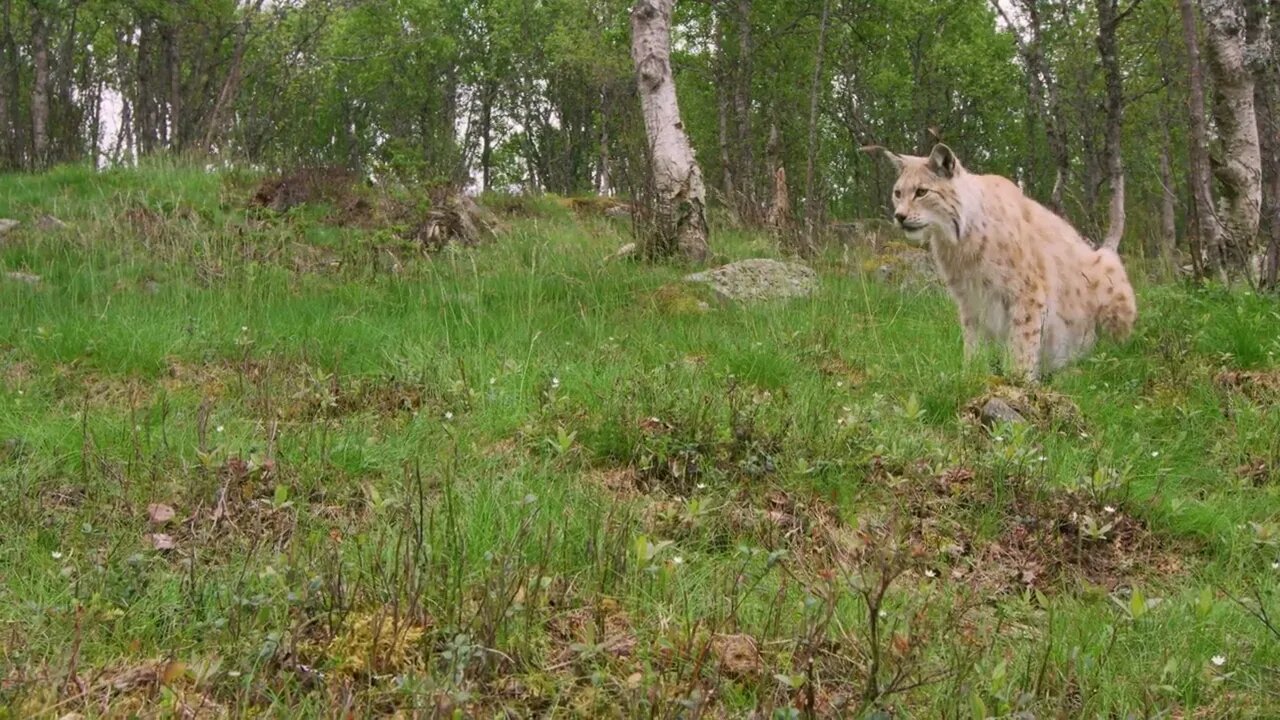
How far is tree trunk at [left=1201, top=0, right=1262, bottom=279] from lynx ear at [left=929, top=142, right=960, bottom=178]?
324cm

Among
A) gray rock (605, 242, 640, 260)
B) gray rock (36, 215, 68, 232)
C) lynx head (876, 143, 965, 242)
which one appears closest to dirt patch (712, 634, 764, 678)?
lynx head (876, 143, 965, 242)

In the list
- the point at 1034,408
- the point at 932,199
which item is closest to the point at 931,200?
the point at 932,199

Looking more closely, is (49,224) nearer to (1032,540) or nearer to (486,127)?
(1032,540)

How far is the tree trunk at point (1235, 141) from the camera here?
820 centimetres

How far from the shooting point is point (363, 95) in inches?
1860

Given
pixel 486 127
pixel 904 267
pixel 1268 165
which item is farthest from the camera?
pixel 486 127

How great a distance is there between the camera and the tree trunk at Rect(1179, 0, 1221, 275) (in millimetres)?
8156

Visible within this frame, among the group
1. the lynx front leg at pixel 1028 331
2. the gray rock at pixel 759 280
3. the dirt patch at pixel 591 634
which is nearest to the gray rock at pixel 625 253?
the gray rock at pixel 759 280

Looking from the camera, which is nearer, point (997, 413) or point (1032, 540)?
point (1032, 540)

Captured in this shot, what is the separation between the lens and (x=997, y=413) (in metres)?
4.95

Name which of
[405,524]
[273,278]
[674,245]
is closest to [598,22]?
[674,245]

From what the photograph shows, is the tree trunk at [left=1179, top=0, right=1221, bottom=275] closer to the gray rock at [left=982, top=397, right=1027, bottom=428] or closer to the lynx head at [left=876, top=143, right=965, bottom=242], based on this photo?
the lynx head at [left=876, top=143, right=965, bottom=242]

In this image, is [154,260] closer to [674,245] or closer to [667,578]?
[674,245]

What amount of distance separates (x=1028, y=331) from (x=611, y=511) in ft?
15.3
